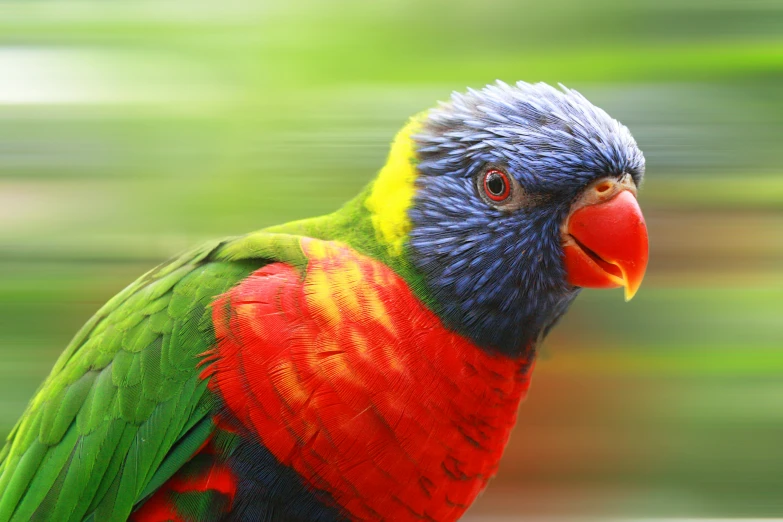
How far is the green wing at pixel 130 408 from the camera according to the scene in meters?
1.27

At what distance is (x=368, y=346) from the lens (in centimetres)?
124

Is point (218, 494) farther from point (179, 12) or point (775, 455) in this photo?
point (775, 455)

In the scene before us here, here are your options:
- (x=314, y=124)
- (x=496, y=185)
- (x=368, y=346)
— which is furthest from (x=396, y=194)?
(x=314, y=124)

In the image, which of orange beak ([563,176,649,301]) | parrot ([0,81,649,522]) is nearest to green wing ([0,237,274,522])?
parrot ([0,81,649,522])

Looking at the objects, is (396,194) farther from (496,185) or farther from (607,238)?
(607,238)

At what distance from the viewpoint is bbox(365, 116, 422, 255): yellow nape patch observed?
1.37 meters

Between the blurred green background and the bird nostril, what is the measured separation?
1.03 m

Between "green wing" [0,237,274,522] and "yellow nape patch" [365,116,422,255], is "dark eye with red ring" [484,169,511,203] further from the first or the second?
"green wing" [0,237,274,522]

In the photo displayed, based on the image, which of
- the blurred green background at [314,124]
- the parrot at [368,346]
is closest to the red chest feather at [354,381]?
the parrot at [368,346]

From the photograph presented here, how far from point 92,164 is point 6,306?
56 centimetres

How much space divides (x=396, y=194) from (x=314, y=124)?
2.97ft

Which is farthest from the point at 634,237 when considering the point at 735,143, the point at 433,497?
the point at 735,143

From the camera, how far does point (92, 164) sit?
7.36 ft

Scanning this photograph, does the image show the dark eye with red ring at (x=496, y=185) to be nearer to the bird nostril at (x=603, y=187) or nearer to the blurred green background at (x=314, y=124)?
the bird nostril at (x=603, y=187)
